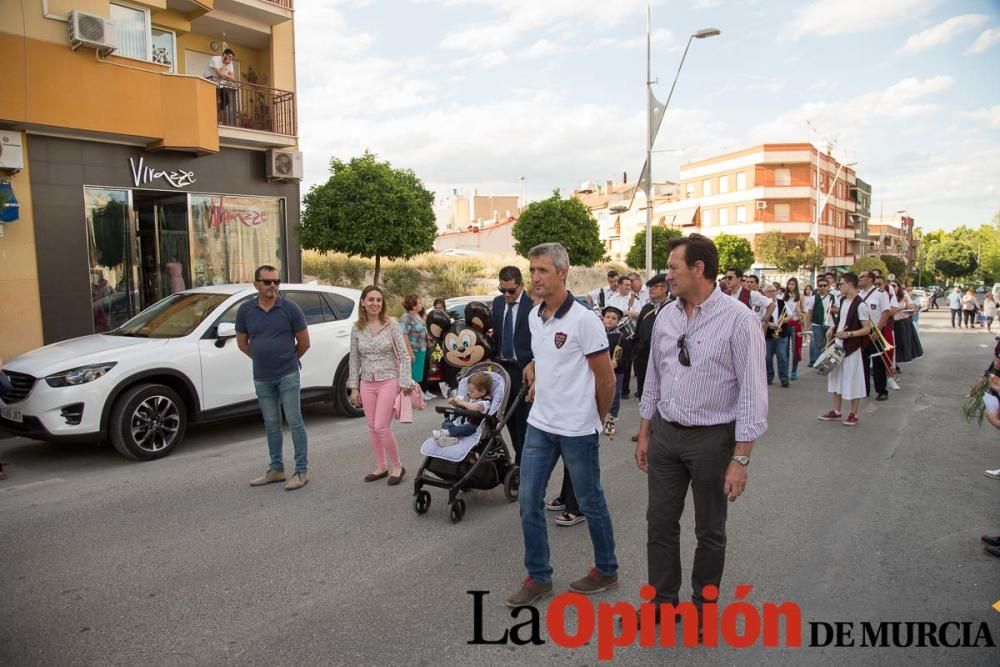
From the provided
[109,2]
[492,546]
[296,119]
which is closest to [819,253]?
[296,119]

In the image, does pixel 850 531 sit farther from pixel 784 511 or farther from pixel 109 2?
pixel 109 2

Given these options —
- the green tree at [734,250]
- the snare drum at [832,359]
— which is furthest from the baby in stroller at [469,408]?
the green tree at [734,250]

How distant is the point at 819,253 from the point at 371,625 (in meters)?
61.1

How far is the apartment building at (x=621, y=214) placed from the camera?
76750 mm

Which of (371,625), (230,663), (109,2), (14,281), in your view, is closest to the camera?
(230,663)

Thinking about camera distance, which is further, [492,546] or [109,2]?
[109,2]

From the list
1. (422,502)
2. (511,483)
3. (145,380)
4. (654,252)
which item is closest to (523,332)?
(511,483)

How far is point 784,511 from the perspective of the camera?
550 centimetres

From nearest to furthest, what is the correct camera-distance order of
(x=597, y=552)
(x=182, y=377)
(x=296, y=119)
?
(x=597, y=552)
(x=182, y=377)
(x=296, y=119)

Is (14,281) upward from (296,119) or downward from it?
downward

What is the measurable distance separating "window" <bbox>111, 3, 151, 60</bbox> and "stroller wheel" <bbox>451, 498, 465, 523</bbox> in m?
13.5

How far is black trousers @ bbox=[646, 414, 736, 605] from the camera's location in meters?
3.39

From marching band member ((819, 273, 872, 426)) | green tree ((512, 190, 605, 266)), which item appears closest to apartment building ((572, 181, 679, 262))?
green tree ((512, 190, 605, 266))

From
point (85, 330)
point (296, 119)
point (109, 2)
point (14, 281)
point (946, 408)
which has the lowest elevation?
point (946, 408)
